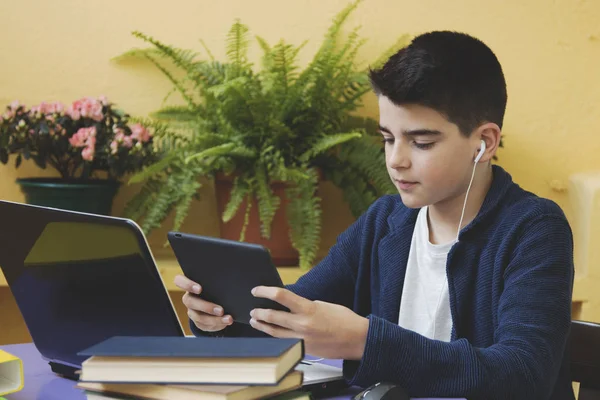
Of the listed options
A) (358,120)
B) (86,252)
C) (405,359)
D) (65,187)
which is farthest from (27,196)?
(405,359)

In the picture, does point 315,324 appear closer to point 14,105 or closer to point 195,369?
point 195,369

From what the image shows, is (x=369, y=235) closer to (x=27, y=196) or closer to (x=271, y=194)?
(x=271, y=194)

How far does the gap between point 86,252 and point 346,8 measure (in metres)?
1.56

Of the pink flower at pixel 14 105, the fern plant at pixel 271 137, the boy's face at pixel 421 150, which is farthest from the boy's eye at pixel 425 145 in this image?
the pink flower at pixel 14 105

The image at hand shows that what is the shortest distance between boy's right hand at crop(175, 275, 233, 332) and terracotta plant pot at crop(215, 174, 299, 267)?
1027mm

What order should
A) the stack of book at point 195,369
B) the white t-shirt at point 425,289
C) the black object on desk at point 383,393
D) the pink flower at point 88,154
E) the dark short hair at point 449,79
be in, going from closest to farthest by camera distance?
the stack of book at point 195,369 < the black object on desk at point 383,393 < the dark short hair at point 449,79 < the white t-shirt at point 425,289 < the pink flower at point 88,154

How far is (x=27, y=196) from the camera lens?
7.57ft

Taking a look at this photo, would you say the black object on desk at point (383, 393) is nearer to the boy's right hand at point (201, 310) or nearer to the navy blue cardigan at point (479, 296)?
the navy blue cardigan at point (479, 296)

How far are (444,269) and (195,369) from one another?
0.77 metres

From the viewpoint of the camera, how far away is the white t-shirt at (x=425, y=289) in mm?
1486

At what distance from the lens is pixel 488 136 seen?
143 centimetres

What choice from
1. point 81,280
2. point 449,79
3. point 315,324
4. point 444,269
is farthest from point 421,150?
point 81,280

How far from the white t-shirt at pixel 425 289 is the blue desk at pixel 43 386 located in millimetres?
399

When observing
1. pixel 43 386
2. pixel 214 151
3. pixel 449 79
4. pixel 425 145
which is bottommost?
pixel 43 386
